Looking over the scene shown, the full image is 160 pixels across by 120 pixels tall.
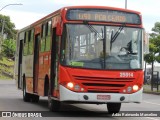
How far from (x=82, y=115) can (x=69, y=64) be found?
1989 mm

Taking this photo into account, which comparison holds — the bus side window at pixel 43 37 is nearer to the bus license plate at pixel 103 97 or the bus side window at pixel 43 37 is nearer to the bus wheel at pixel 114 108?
the bus wheel at pixel 114 108

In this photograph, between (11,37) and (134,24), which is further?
(11,37)

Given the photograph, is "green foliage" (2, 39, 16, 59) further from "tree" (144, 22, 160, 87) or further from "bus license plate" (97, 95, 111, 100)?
"bus license plate" (97, 95, 111, 100)

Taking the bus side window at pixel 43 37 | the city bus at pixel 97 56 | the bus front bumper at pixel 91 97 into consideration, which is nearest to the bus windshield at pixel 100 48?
the city bus at pixel 97 56

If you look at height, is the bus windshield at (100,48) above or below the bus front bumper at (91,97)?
above

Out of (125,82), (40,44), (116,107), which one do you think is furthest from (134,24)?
(40,44)

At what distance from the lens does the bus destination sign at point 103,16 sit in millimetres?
15340

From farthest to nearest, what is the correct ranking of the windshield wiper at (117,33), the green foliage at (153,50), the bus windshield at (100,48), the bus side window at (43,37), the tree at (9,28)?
the tree at (9,28) → the green foliage at (153,50) → the bus side window at (43,37) → the windshield wiper at (117,33) → the bus windshield at (100,48)

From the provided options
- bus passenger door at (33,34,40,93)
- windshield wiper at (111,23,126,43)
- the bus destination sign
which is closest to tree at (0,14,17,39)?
bus passenger door at (33,34,40,93)

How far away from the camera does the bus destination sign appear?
604 inches

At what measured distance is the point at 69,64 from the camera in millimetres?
14898

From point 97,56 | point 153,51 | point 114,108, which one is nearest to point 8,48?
point 153,51

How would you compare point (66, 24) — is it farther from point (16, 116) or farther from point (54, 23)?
point (16, 116)

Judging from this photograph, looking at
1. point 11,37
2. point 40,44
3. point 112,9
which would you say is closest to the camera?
point 112,9
